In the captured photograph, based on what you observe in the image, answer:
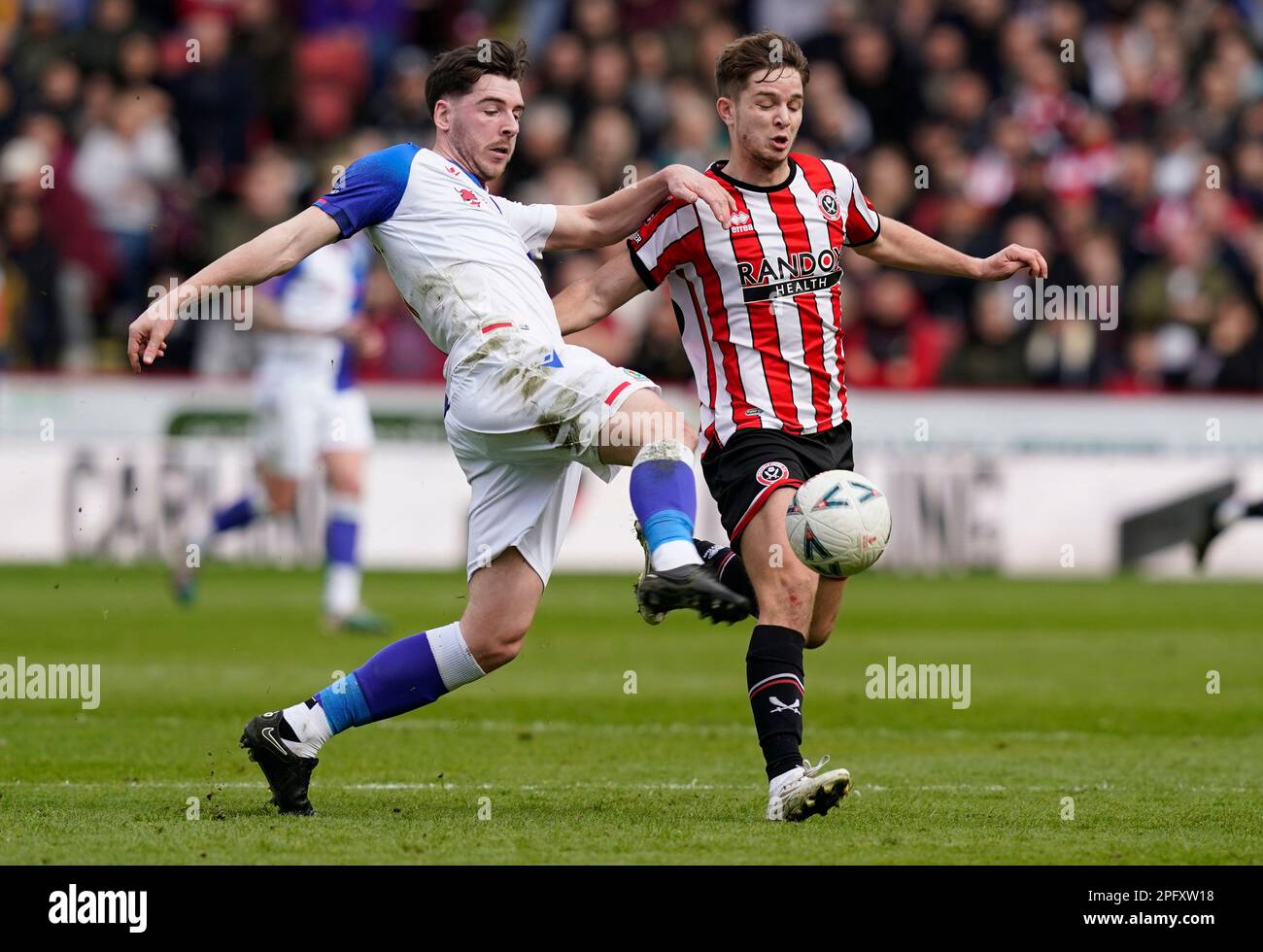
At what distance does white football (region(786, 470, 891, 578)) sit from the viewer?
6070 millimetres

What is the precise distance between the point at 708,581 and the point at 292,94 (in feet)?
48.8

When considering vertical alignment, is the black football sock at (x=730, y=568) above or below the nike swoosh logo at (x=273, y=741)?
above

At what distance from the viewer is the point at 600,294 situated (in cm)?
684

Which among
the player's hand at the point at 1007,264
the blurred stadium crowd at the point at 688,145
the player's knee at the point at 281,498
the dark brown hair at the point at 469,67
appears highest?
the blurred stadium crowd at the point at 688,145

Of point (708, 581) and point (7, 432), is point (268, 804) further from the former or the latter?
point (7, 432)

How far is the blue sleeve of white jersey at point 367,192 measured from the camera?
614 centimetres

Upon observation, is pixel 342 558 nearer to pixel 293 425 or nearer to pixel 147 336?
pixel 293 425

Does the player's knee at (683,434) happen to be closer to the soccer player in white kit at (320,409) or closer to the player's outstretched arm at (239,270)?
the player's outstretched arm at (239,270)

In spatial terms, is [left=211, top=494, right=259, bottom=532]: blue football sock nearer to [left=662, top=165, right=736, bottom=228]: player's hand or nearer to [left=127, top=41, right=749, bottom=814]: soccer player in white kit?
[left=127, top=41, right=749, bottom=814]: soccer player in white kit

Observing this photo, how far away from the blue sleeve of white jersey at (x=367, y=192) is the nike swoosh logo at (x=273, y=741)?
1571 millimetres

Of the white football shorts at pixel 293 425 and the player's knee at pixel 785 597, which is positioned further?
the white football shorts at pixel 293 425
